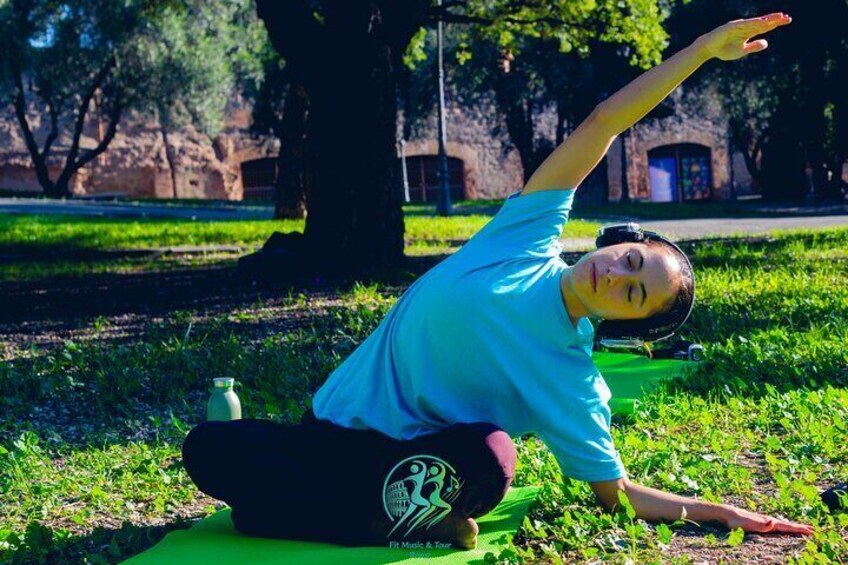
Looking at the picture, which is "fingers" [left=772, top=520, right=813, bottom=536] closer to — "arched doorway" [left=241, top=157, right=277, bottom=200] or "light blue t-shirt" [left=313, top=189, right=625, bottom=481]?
"light blue t-shirt" [left=313, top=189, right=625, bottom=481]

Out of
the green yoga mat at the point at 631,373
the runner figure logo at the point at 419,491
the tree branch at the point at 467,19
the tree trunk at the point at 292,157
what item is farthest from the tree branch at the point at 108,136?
the runner figure logo at the point at 419,491

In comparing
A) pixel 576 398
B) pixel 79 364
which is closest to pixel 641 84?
pixel 576 398

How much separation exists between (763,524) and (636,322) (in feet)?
2.35

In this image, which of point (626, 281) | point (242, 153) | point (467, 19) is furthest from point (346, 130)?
point (242, 153)

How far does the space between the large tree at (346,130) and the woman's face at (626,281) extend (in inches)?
283

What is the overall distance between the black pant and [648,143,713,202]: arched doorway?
35248mm

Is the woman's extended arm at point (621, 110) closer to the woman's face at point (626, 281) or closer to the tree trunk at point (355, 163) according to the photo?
the woman's face at point (626, 281)

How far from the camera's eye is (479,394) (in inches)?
135

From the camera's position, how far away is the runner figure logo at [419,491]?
333 cm

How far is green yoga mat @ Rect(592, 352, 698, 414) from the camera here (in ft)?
17.6

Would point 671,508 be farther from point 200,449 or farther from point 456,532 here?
point 200,449

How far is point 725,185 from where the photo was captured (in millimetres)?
37875

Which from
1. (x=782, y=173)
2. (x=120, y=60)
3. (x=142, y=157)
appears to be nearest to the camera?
(x=120, y=60)

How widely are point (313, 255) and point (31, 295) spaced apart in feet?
8.29
